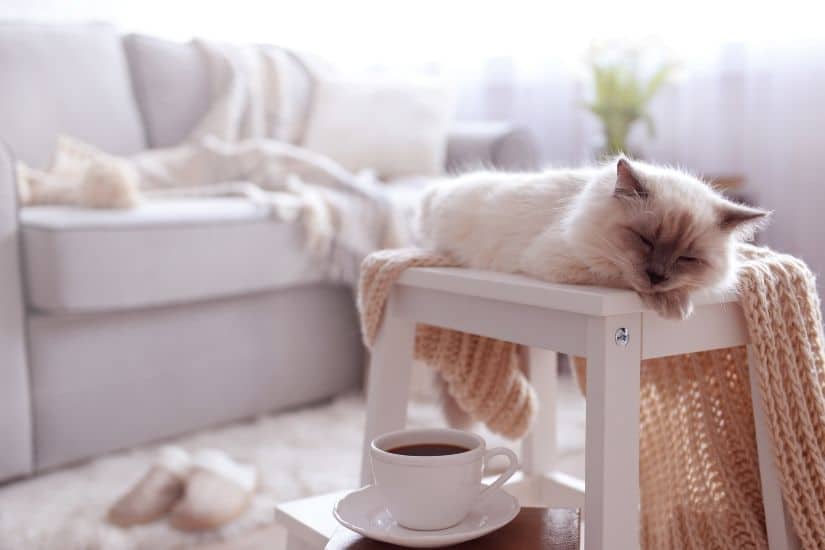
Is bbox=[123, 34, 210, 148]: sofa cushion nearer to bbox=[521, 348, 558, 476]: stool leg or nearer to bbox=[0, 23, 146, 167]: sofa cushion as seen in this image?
bbox=[0, 23, 146, 167]: sofa cushion

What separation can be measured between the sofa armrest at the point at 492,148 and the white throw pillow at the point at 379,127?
0.05 meters

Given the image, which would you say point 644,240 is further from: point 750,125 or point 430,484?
point 750,125

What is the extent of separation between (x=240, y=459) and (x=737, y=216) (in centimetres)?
125

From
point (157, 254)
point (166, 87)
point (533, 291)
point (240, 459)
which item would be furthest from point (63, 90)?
point (533, 291)

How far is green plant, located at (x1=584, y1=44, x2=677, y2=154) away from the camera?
2.69m

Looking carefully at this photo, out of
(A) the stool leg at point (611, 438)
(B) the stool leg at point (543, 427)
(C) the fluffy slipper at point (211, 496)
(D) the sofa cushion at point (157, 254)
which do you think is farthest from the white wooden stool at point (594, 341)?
(D) the sofa cushion at point (157, 254)

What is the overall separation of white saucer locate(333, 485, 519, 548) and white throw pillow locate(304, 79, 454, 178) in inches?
75.7

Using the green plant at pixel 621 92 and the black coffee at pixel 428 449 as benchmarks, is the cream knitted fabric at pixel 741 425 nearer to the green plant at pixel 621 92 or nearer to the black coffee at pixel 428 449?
the black coffee at pixel 428 449

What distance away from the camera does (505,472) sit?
0.87m

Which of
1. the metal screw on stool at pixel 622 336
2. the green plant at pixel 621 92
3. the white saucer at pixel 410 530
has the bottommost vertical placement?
the white saucer at pixel 410 530

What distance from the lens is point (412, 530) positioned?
0.85 m

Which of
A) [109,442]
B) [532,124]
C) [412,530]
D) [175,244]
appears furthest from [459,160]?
[412,530]

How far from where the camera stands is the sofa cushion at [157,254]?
5.66 ft

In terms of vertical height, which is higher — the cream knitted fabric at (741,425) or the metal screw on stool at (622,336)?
the metal screw on stool at (622,336)
